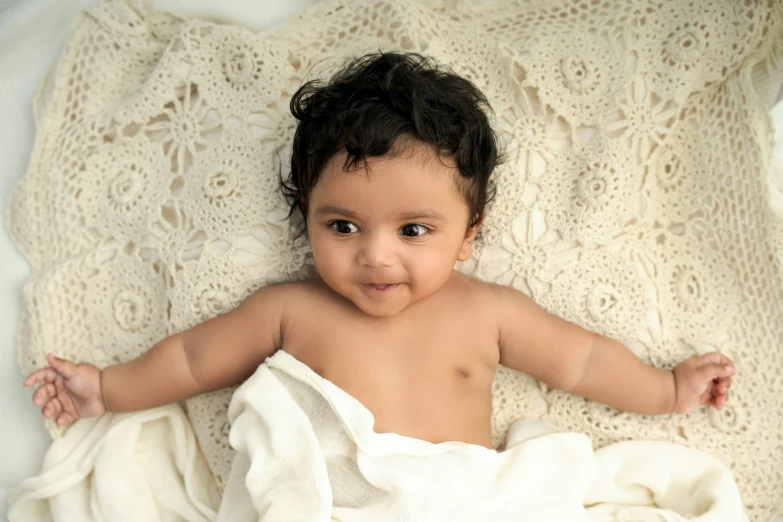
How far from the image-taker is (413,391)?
144 centimetres

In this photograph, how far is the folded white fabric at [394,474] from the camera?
133 cm

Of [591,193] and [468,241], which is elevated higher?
[591,193]

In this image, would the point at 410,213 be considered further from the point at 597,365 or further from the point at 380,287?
the point at 597,365

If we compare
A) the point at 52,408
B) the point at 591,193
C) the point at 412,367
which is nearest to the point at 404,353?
the point at 412,367

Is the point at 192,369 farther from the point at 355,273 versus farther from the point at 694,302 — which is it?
the point at 694,302

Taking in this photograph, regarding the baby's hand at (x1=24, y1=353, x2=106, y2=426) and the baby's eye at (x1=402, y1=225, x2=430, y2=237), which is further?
the baby's hand at (x1=24, y1=353, x2=106, y2=426)

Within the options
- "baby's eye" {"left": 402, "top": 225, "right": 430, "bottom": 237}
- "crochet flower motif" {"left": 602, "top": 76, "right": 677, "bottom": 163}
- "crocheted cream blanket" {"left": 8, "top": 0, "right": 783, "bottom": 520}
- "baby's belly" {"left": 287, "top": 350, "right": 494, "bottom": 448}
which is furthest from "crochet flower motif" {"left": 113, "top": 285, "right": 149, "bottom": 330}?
"crochet flower motif" {"left": 602, "top": 76, "right": 677, "bottom": 163}

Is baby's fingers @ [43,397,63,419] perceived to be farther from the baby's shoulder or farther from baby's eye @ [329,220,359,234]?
the baby's shoulder

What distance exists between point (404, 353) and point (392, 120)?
45 centimetres

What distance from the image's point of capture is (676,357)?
157cm

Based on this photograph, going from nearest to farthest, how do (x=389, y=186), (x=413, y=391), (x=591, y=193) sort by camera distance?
(x=389, y=186) → (x=413, y=391) → (x=591, y=193)

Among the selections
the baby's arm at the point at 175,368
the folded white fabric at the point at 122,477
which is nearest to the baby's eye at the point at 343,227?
the baby's arm at the point at 175,368

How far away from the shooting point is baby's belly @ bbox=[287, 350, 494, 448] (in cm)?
142

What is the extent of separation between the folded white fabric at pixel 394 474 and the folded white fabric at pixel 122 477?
153 mm
